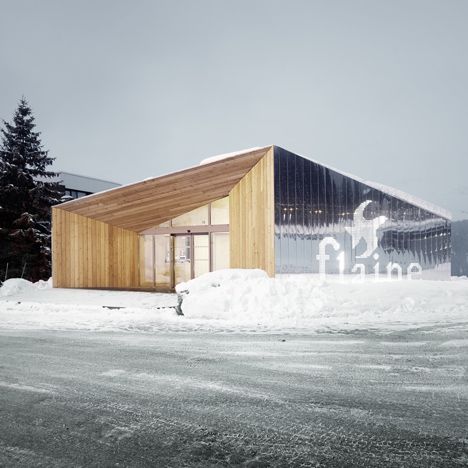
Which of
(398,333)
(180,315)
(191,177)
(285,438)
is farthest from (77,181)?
(285,438)

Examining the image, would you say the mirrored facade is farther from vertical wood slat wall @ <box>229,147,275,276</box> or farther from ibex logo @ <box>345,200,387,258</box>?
vertical wood slat wall @ <box>229,147,275,276</box>

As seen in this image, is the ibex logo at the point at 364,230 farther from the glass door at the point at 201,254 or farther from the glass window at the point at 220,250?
the glass door at the point at 201,254

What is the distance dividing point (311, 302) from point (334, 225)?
5.42m

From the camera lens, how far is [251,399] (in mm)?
4422

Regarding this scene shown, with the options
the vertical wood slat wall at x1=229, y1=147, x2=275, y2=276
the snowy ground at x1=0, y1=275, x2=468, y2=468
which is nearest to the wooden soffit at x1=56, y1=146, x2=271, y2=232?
the vertical wood slat wall at x1=229, y1=147, x2=275, y2=276

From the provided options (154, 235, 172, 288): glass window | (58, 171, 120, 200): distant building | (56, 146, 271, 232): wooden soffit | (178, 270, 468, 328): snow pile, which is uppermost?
(58, 171, 120, 200): distant building

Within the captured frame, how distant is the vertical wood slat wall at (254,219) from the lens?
15.4 m

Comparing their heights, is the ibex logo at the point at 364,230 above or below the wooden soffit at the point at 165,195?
below

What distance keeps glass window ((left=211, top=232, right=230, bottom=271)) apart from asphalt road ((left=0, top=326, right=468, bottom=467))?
10.2 meters

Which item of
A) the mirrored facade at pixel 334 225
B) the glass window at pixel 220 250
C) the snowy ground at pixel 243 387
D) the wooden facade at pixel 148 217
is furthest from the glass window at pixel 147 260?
the snowy ground at pixel 243 387

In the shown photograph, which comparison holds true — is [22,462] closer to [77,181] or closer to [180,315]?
[180,315]

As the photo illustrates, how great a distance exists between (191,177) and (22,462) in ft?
43.0

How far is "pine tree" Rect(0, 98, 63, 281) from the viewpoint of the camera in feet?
82.1

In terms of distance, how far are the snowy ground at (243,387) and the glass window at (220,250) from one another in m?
6.81
